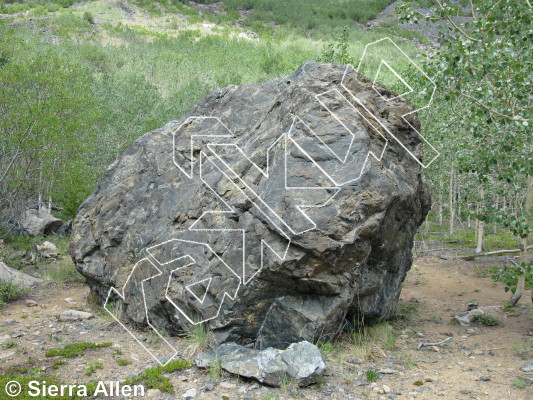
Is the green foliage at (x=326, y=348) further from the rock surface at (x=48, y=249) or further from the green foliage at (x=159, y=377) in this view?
the rock surface at (x=48, y=249)

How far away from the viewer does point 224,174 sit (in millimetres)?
7539

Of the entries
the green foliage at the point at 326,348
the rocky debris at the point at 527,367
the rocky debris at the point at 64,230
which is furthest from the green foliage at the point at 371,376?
the rocky debris at the point at 64,230

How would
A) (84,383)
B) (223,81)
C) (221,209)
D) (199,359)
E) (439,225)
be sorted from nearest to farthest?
(84,383)
(199,359)
(221,209)
(439,225)
(223,81)

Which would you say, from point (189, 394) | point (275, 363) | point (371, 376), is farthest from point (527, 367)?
point (189, 394)

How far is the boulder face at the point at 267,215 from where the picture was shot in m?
6.31

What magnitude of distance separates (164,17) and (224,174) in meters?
53.8

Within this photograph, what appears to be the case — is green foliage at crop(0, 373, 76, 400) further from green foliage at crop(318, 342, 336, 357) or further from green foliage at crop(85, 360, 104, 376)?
green foliage at crop(318, 342, 336, 357)

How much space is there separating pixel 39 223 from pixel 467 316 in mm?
12655

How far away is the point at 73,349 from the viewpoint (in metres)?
6.75

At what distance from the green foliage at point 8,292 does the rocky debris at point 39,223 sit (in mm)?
5925

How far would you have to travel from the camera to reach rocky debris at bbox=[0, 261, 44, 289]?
1018cm

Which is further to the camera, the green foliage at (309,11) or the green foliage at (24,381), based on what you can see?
the green foliage at (309,11)

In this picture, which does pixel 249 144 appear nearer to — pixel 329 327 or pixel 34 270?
pixel 329 327

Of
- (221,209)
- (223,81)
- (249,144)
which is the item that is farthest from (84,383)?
(223,81)
